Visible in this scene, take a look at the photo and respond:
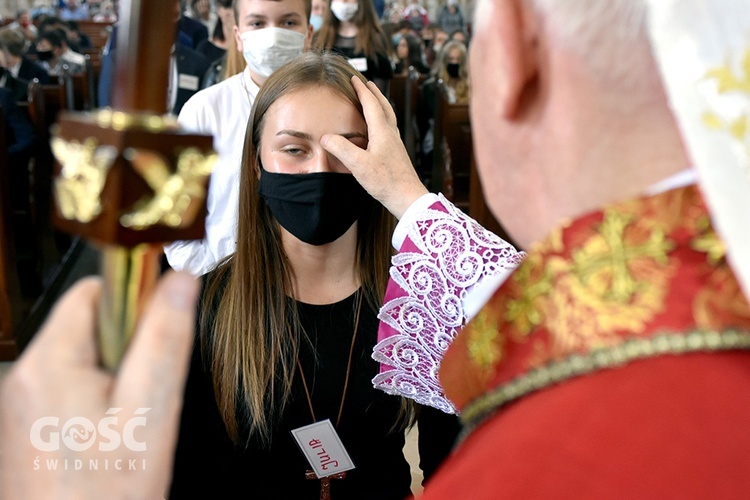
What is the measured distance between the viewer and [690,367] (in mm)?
642

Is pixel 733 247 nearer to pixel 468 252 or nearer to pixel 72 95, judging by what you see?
pixel 468 252

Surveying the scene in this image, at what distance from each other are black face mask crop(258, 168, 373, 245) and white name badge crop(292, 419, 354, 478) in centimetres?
43

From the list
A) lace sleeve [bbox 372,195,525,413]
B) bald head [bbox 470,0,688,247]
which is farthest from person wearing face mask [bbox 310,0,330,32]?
bald head [bbox 470,0,688,247]

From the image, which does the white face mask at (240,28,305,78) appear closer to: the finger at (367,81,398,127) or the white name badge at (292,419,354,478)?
the finger at (367,81,398,127)

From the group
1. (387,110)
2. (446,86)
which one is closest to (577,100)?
(387,110)

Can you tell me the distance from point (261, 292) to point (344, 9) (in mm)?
2650

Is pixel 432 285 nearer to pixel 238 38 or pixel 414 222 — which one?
pixel 414 222

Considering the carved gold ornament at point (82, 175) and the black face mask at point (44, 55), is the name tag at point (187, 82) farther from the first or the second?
the black face mask at point (44, 55)

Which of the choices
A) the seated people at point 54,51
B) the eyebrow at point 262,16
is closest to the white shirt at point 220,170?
the eyebrow at point 262,16

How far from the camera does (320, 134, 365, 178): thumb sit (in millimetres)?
1690

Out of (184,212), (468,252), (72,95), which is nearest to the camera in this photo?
(184,212)

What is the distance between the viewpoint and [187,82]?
364 cm

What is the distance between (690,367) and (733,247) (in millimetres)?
102

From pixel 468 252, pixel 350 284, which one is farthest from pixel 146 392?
pixel 350 284
